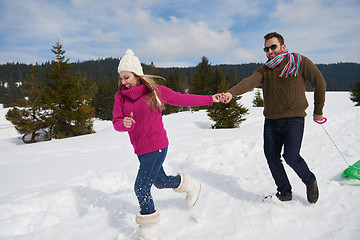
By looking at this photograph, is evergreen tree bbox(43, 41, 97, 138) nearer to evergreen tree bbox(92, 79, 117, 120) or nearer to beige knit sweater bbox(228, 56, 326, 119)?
beige knit sweater bbox(228, 56, 326, 119)

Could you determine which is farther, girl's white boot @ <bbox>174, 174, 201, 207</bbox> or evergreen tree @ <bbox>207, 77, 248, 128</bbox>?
evergreen tree @ <bbox>207, 77, 248, 128</bbox>

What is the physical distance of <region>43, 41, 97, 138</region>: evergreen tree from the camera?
2244 centimetres

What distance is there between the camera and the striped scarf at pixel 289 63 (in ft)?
8.98

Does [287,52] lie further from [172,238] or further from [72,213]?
[72,213]

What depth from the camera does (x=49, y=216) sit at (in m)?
3.10

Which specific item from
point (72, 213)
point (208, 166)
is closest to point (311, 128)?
point (208, 166)

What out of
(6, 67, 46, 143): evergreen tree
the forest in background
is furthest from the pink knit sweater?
(6, 67, 46, 143): evergreen tree

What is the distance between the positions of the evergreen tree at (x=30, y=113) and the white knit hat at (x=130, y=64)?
24035mm

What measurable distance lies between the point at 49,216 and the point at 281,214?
10.0ft

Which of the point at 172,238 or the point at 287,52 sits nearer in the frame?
the point at 172,238

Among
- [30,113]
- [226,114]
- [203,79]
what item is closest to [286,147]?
[226,114]

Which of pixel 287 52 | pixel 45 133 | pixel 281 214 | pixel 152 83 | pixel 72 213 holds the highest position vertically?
pixel 287 52

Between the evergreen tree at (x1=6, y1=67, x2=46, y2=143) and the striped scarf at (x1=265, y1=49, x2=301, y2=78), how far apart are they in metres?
24.9

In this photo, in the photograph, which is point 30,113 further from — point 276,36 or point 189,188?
point 276,36
